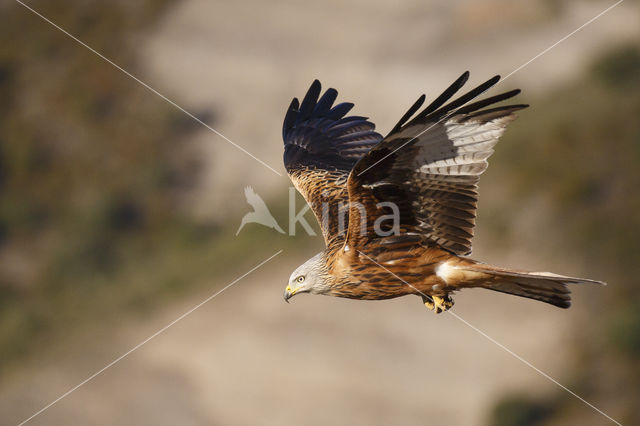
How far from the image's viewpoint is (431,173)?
23.8 ft

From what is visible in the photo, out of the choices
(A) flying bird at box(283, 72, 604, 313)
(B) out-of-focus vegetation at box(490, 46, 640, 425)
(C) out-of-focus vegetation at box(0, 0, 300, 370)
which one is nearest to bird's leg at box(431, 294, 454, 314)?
(A) flying bird at box(283, 72, 604, 313)

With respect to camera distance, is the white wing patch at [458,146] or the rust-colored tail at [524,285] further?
the rust-colored tail at [524,285]

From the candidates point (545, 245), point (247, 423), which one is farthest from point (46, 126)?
point (545, 245)

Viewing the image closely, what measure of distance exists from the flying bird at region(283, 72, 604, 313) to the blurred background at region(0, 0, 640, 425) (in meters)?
13.2

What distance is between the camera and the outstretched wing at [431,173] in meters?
6.89

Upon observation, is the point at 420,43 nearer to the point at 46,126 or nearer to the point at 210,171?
the point at 210,171

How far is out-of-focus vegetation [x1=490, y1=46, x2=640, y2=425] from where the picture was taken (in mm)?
21359

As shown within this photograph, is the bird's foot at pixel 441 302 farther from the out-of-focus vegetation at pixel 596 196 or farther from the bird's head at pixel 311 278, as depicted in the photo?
the out-of-focus vegetation at pixel 596 196

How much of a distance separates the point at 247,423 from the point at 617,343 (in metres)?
9.94

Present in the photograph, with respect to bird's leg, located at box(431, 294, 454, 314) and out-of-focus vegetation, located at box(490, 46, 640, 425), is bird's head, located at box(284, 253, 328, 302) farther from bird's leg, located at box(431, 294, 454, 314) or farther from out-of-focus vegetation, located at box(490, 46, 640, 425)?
out-of-focus vegetation, located at box(490, 46, 640, 425)

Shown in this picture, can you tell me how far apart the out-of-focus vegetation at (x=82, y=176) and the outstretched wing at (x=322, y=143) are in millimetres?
22165

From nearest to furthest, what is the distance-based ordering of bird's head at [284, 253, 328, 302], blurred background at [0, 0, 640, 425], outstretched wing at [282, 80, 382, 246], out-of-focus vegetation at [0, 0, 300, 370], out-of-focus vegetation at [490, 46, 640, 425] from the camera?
bird's head at [284, 253, 328, 302] → outstretched wing at [282, 80, 382, 246] → out-of-focus vegetation at [490, 46, 640, 425] → blurred background at [0, 0, 640, 425] → out-of-focus vegetation at [0, 0, 300, 370]

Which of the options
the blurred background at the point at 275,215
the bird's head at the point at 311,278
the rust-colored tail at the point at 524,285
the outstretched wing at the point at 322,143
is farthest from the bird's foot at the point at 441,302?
the blurred background at the point at 275,215

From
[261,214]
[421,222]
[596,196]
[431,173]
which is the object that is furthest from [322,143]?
[596,196]
